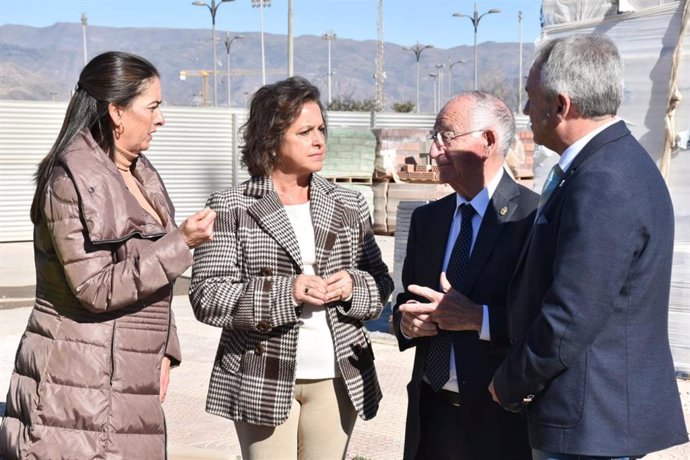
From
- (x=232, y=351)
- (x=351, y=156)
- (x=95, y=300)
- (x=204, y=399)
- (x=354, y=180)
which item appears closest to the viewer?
(x=95, y=300)

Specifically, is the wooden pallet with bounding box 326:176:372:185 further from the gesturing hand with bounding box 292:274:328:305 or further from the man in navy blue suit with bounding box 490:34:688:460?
the man in navy blue suit with bounding box 490:34:688:460

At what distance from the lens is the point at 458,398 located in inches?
131

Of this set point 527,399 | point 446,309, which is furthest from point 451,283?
point 527,399

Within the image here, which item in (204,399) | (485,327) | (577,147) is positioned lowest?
(204,399)

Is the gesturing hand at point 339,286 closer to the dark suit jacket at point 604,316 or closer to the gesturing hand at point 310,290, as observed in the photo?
the gesturing hand at point 310,290

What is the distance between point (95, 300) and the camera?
3.06m

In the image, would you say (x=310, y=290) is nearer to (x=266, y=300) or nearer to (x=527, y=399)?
(x=266, y=300)

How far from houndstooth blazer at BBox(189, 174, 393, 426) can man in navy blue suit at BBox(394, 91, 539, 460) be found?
0.76ft

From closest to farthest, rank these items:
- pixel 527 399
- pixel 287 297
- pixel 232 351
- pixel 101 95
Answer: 1. pixel 527 399
2. pixel 101 95
3. pixel 287 297
4. pixel 232 351

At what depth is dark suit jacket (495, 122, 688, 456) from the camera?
252 cm

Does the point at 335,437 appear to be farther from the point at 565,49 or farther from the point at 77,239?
the point at 565,49

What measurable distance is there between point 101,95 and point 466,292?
139cm

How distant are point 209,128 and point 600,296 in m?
19.0

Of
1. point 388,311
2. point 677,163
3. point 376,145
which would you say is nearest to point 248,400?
point 677,163
